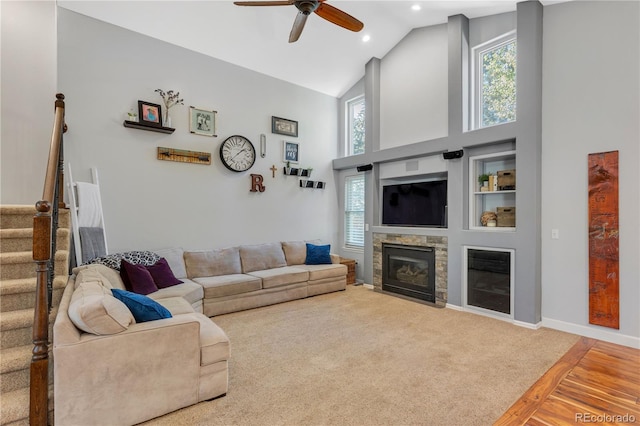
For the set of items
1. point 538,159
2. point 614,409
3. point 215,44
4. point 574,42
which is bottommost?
point 614,409

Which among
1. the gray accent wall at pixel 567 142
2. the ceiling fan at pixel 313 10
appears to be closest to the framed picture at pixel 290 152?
the ceiling fan at pixel 313 10

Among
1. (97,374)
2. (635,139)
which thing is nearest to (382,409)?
(97,374)

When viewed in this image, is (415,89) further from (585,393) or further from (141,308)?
(141,308)

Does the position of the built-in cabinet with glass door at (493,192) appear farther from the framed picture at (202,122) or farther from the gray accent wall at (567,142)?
the framed picture at (202,122)

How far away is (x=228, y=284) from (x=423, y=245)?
3003mm

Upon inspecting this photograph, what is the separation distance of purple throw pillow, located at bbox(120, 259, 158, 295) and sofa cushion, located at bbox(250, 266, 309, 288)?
1505 millimetres

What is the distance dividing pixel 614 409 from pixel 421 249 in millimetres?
3024

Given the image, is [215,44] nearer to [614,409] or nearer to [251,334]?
[251,334]

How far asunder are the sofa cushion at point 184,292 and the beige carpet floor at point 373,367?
0.45 m

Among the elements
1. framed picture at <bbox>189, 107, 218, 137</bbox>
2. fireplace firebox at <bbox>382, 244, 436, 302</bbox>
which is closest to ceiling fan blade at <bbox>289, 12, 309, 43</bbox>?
framed picture at <bbox>189, 107, 218, 137</bbox>

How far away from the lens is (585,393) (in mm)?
2449

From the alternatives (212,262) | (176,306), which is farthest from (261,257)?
(176,306)

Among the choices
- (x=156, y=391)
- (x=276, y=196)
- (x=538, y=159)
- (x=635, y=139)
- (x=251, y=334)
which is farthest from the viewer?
(x=276, y=196)

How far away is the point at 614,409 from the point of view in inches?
88.7
